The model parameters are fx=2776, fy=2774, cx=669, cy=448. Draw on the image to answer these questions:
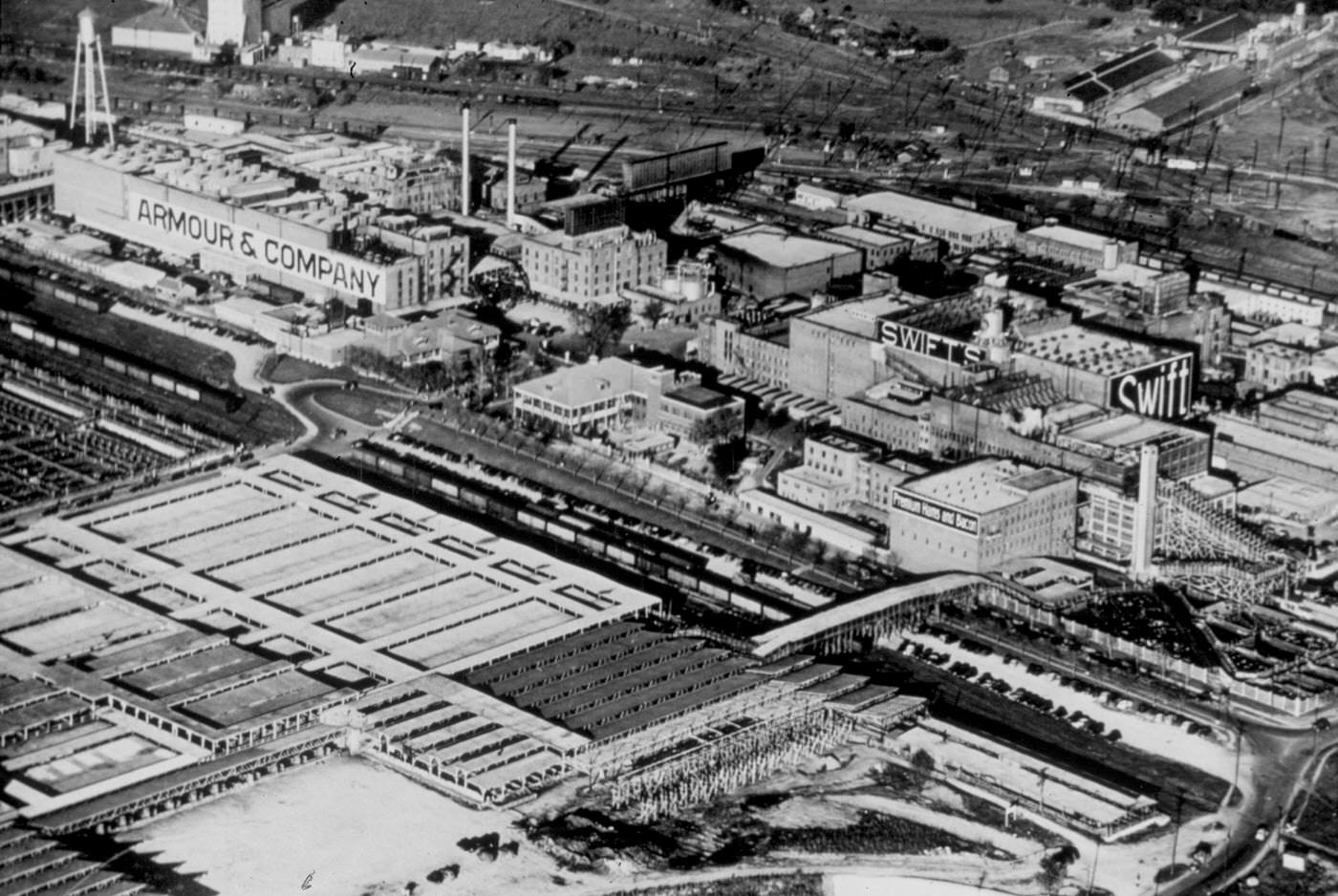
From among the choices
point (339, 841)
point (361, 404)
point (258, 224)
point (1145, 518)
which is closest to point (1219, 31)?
point (258, 224)

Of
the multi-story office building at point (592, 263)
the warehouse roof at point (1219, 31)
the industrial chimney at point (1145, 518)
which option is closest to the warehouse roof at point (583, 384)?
Answer: the multi-story office building at point (592, 263)

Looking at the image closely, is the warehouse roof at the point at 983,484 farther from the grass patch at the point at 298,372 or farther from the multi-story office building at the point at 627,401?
the grass patch at the point at 298,372

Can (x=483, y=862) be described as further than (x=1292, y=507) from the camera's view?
No

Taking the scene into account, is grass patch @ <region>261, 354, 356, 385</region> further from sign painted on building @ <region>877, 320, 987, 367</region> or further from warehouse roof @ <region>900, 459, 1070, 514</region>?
warehouse roof @ <region>900, 459, 1070, 514</region>

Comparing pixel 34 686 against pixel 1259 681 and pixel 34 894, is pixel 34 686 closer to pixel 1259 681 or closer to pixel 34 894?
pixel 34 894

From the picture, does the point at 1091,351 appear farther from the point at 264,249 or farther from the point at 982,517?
the point at 264,249

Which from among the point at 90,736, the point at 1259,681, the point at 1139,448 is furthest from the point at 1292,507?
the point at 90,736
